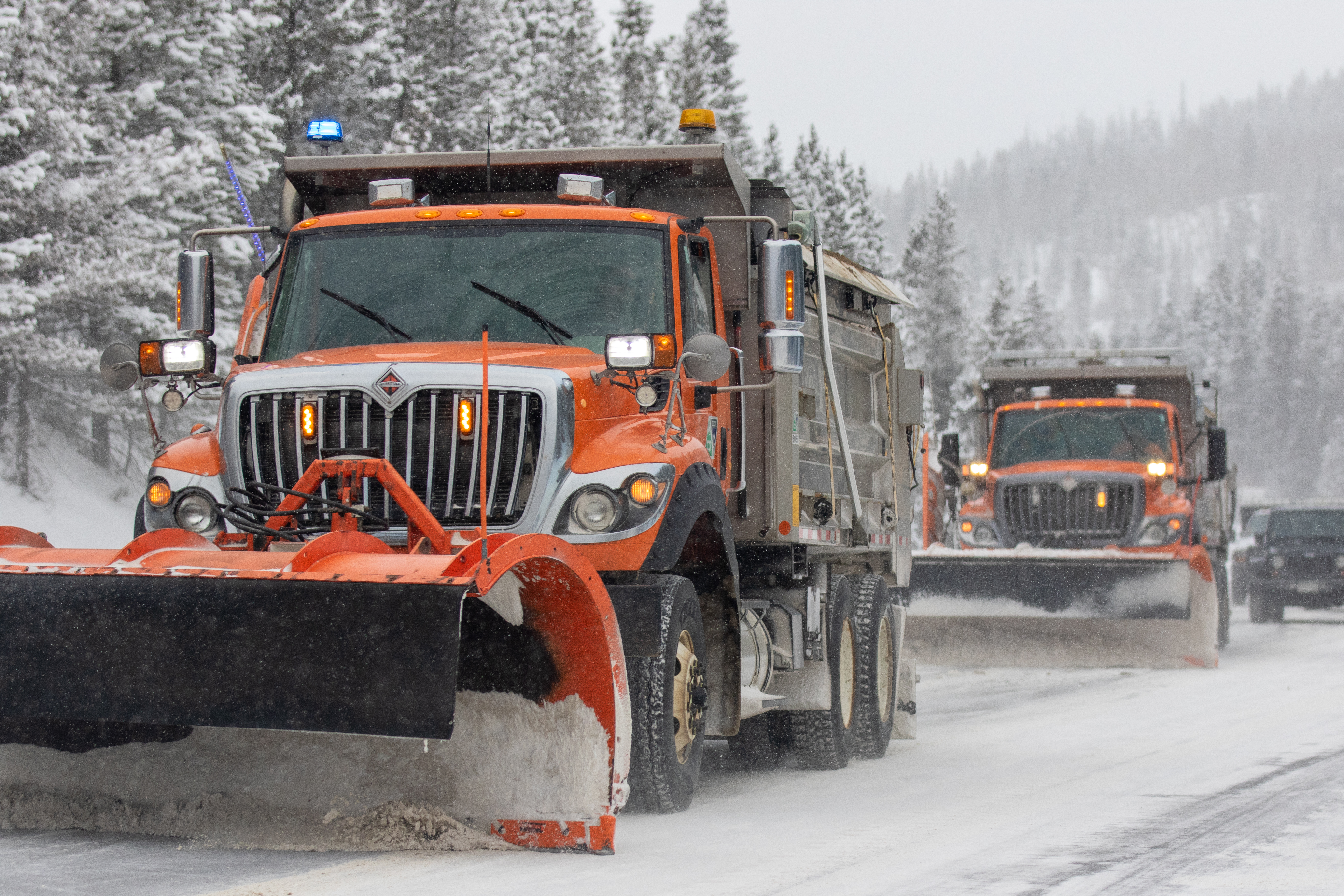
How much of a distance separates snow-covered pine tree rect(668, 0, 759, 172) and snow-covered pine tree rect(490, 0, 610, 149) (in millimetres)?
2626

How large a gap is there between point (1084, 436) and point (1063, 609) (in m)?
2.82

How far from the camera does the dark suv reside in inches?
942

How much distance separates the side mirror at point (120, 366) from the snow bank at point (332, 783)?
1602 millimetres

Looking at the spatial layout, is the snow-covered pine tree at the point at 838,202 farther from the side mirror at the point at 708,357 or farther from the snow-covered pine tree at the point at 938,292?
the side mirror at the point at 708,357

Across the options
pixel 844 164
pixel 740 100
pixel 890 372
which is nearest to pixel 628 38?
pixel 740 100

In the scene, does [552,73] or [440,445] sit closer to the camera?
[440,445]

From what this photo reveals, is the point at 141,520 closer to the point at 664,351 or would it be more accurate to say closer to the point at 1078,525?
the point at 664,351

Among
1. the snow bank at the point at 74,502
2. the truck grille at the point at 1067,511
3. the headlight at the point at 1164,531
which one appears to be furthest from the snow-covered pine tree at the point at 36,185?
the headlight at the point at 1164,531

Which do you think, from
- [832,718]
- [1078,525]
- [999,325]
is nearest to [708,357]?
[832,718]

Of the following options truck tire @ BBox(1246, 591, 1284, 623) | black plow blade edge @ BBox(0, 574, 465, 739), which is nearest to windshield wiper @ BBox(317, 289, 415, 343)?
black plow blade edge @ BBox(0, 574, 465, 739)

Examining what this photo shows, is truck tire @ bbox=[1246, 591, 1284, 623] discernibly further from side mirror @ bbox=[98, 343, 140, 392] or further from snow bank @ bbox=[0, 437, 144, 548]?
side mirror @ bbox=[98, 343, 140, 392]

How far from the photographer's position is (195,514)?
6324mm

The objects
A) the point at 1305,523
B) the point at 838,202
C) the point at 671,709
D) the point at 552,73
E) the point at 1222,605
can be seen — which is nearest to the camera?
the point at 671,709

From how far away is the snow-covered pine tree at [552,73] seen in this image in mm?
39812
